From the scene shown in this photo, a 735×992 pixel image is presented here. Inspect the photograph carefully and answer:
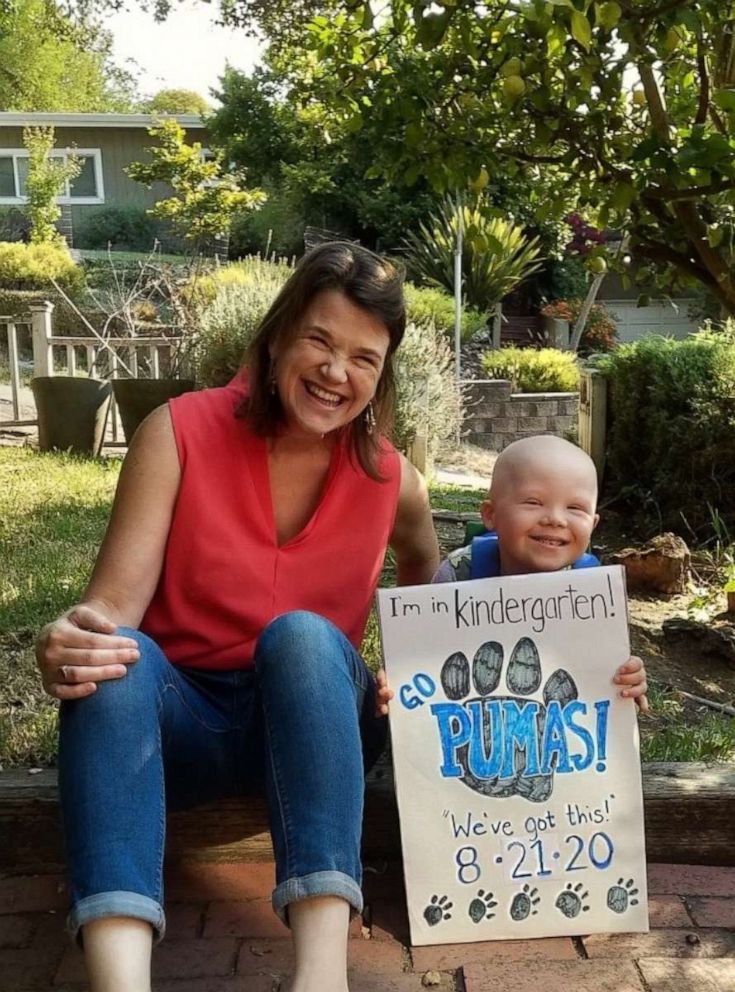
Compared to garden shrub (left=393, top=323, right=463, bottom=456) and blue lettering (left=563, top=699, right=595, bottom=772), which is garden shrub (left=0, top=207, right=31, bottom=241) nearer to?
garden shrub (left=393, top=323, right=463, bottom=456)

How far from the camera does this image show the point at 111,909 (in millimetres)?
1386

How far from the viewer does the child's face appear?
6.18ft

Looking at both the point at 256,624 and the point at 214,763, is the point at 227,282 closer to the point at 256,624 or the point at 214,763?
the point at 256,624

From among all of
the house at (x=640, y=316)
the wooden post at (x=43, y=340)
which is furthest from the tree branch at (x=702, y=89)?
the house at (x=640, y=316)

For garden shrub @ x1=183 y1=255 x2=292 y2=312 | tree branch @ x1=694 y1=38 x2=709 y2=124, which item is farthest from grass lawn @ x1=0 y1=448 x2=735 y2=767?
garden shrub @ x1=183 y1=255 x2=292 y2=312

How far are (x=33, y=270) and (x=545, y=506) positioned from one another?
16001mm

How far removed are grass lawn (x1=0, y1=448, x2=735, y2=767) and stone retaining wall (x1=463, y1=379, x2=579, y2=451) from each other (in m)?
3.22

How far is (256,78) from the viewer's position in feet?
61.1

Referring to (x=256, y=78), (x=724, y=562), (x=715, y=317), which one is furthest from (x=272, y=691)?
Result: (x=256, y=78)

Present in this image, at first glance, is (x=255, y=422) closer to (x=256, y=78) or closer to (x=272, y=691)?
(x=272, y=691)

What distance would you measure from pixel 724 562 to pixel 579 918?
10.5 feet

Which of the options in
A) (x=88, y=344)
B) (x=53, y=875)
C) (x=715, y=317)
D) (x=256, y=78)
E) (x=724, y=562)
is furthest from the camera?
(x=256, y=78)

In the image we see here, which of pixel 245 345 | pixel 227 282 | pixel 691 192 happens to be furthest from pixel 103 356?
pixel 691 192

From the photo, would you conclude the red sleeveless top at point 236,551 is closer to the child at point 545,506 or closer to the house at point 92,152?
the child at point 545,506
